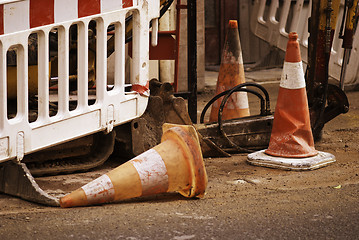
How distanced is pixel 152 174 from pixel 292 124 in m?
1.48

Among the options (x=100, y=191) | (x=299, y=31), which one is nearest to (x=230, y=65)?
(x=100, y=191)

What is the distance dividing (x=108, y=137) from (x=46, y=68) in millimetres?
861

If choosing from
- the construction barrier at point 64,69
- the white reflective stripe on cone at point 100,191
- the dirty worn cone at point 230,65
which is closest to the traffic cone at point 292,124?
the construction barrier at point 64,69

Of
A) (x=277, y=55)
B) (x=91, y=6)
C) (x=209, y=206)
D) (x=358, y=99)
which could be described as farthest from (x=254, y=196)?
(x=277, y=55)

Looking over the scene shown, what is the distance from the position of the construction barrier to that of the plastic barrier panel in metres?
4.38

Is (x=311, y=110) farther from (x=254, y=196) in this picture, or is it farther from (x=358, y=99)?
(x=358, y=99)

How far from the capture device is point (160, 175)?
161 inches

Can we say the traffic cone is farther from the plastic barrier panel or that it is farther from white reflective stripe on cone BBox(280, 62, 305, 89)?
the plastic barrier panel

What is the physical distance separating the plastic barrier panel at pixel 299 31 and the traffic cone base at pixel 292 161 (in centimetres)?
382

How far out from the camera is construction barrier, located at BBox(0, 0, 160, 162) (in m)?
4.04

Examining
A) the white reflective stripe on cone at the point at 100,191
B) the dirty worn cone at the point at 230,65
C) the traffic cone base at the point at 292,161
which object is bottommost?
the traffic cone base at the point at 292,161

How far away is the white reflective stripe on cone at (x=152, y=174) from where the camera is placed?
4.08m

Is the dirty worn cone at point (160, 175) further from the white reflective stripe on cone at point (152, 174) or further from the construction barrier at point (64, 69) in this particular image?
the construction barrier at point (64, 69)

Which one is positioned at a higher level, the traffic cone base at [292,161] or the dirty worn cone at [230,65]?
the dirty worn cone at [230,65]
